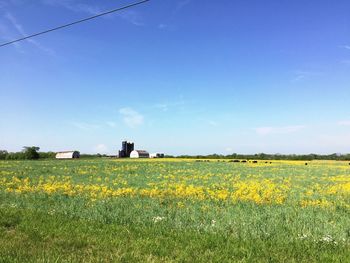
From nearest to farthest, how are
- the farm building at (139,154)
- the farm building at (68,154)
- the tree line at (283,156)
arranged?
the tree line at (283,156)
the farm building at (68,154)
the farm building at (139,154)

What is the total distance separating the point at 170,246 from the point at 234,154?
88704 millimetres

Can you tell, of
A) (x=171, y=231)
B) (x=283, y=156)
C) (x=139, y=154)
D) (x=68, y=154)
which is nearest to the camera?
(x=171, y=231)

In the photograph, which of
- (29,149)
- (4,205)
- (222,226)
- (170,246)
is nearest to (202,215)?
(222,226)

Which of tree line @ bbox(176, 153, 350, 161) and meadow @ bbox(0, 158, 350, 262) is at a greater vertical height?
tree line @ bbox(176, 153, 350, 161)

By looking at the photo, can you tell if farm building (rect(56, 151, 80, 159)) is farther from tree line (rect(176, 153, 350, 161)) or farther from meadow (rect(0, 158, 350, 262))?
meadow (rect(0, 158, 350, 262))

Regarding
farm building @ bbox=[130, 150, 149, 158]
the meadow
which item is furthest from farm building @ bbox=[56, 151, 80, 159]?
the meadow

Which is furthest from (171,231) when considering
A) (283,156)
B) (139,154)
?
(139,154)

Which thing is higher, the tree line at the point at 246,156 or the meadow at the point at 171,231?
the tree line at the point at 246,156

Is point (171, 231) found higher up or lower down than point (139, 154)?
lower down

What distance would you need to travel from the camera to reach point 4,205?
1345 centimetres

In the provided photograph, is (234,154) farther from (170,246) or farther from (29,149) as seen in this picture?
(170,246)

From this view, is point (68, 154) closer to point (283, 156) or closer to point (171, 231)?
point (283, 156)

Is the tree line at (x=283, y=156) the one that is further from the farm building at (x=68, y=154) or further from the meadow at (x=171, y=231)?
the meadow at (x=171, y=231)

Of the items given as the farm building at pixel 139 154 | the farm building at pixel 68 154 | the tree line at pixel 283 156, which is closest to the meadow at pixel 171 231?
the tree line at pixel 283 156
